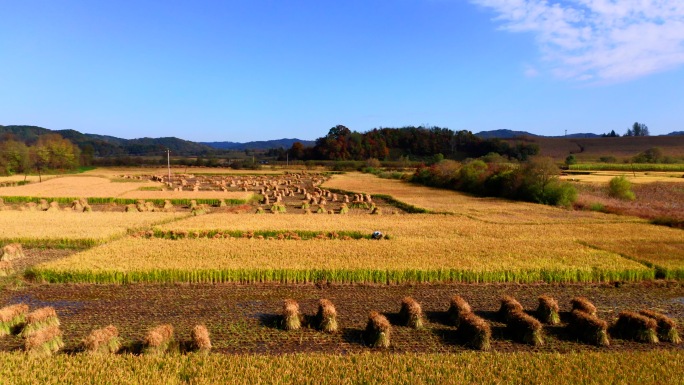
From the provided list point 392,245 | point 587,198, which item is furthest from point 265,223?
point 587,198

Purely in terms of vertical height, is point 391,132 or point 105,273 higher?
point 391,132

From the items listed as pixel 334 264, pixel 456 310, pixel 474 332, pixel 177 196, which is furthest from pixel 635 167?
pixel 474 332

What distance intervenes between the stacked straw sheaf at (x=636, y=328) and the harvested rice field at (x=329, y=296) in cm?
14

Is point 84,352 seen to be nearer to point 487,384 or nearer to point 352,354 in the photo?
point 352,354

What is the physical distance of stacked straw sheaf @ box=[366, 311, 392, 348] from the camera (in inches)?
434

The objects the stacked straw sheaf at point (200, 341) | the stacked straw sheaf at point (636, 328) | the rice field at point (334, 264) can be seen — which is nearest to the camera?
the stacked straw sheaf at point (200, 341)

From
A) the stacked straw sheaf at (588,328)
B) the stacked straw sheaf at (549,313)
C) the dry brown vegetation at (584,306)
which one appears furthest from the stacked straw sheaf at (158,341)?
the dry brown vegetation at (584,306)

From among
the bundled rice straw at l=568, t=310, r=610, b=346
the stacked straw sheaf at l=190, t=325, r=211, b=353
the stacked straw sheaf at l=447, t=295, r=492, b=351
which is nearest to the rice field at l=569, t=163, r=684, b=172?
the bundled rice straw at l=568, t=310, r=610, b=346

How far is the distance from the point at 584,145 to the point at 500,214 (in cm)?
10890

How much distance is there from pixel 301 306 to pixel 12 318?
748 cm

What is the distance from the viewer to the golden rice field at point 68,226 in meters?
21.2

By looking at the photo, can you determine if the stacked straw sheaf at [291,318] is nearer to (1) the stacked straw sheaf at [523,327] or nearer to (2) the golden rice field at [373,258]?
(2) the golden rice field at [373,258]

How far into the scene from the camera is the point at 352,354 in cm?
998

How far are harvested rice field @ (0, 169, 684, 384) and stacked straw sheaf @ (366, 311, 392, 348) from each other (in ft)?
0.18
